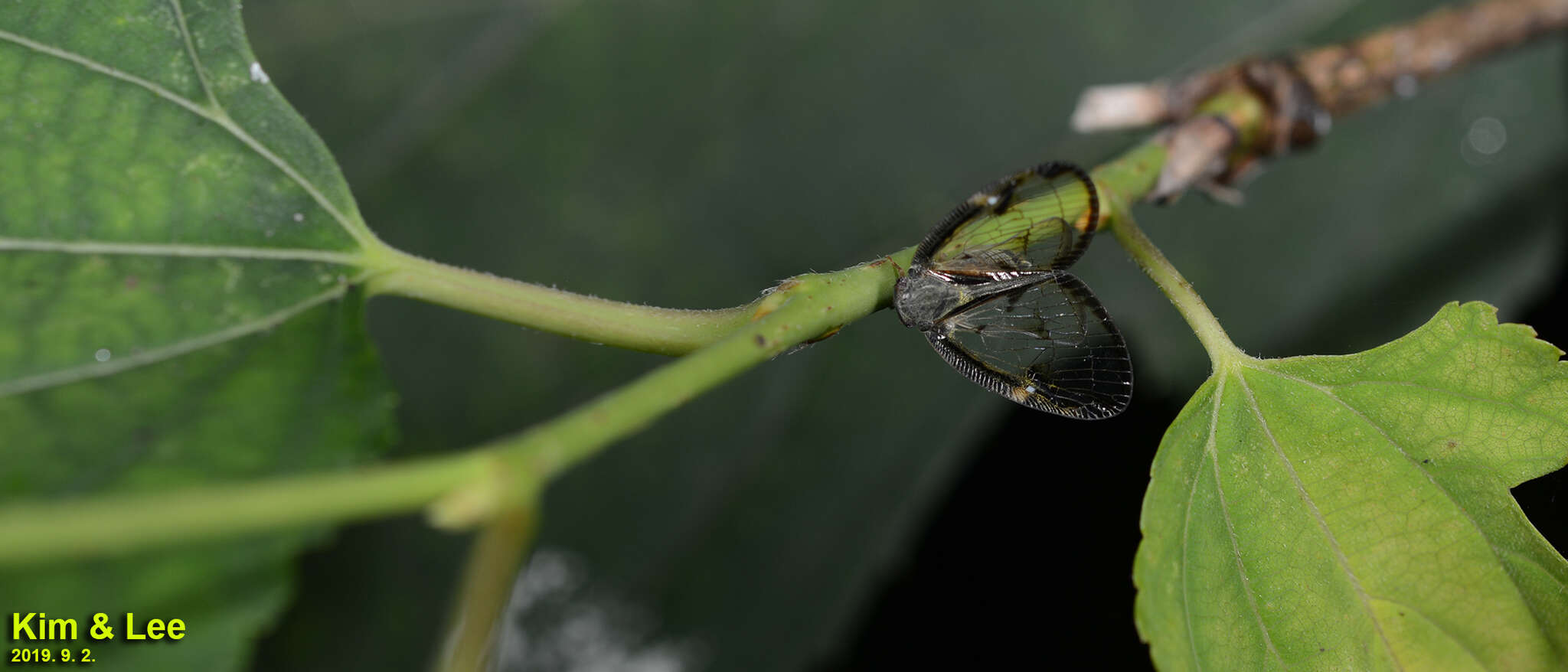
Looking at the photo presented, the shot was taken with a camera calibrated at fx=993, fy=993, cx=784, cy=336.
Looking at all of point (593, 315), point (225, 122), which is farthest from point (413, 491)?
point (225, 122)

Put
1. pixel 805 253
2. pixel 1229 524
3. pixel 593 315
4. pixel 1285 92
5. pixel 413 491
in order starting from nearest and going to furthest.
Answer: pixel 413 491 → pixel 593 315 → pixel 1229 524 → pixel 1285 92 → pixel 805 253

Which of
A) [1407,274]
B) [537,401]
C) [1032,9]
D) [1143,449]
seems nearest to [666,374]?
[1143,449]

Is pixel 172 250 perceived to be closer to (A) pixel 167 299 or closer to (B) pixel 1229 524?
(A) pixel 167 299

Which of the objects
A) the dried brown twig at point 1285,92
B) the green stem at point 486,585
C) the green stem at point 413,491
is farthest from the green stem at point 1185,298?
the green stem at point 486,585

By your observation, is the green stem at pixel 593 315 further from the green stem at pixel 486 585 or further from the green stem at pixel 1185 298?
the green stem at pixel 1185 298

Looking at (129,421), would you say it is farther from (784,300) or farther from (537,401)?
(537,401)

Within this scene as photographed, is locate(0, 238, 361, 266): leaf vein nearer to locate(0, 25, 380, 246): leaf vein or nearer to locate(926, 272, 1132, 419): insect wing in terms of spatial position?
locate(0, 25, 380, 246): leaf vein
